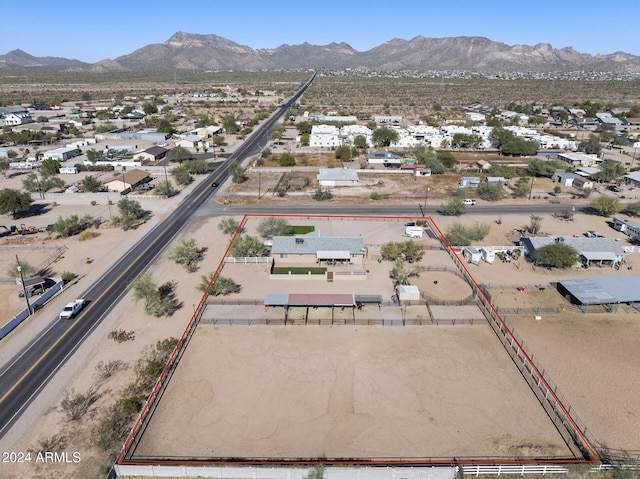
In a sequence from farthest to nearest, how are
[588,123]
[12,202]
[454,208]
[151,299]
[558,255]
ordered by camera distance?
[588,123] < [454,208] < [12,202] < [558,255] < [151,299]

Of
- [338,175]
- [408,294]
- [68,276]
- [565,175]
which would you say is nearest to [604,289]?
[408,294]

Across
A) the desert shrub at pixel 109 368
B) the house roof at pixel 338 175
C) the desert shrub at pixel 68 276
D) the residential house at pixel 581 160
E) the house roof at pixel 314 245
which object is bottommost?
the desert shrub at pixel 109 368

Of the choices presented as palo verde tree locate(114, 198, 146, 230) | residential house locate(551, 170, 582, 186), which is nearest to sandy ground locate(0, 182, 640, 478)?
palo verde tree locate(114, 198, 146, 230)

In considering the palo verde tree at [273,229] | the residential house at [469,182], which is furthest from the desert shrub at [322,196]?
the residential house at [469,182]

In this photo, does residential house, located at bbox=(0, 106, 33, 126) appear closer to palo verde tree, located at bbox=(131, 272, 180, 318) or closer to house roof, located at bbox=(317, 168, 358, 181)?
house roof, located at bbox=(317, 168, 358, 181)

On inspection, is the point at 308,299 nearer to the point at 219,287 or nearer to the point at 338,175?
the point at 219,287

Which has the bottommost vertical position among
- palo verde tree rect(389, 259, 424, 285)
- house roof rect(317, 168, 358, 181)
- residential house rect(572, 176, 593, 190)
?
palo verde tree rect(389, 259, 424, 285)

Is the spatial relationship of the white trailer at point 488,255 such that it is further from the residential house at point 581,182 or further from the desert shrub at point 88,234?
the desert shrub at point 88,234
